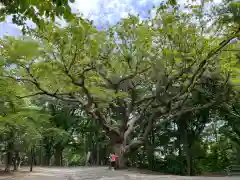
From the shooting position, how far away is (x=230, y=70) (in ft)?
33.7

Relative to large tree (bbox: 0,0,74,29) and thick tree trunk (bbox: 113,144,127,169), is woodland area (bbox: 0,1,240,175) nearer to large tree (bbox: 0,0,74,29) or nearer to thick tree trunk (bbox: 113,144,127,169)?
thick tree trunk (bbox: 113,144,127,169)

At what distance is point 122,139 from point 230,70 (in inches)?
259

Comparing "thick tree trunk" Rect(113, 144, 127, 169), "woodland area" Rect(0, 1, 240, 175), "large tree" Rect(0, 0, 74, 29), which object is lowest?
"thick tree trunk" Rect(113, 144, 127, 169)

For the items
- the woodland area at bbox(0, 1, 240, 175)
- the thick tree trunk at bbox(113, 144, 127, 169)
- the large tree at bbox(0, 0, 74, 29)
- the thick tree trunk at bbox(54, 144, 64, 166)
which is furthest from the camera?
the thick tree trunk at bbox(54, 144, 64, 166)

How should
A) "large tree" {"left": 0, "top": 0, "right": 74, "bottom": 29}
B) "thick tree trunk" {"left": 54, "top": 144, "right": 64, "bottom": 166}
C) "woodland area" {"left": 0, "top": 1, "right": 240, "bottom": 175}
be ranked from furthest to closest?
"thick tree trunk" {"left": 54, "top": 144, "right": 64, "bottom": 166} < "woodland area" {"left": 0, "top": 1, "right": 240, "bottom": 175} < "large tree" {"left": 0, "top": 0, "right": 74, "bottom": 29}

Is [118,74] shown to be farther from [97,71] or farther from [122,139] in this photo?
[122,139]

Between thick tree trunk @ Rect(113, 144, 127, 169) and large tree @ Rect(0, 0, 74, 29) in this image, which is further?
thick tree trunk @ Rect(113, 144, 127, 169)

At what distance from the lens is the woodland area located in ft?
31.6

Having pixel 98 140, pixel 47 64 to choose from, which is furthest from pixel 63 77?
pixel 98 140

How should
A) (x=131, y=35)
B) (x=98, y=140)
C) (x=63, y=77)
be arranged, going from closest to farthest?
(x=63, y=77), (x=131, y=35), (x=98, y=140)

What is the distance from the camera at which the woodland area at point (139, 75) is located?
9.62m

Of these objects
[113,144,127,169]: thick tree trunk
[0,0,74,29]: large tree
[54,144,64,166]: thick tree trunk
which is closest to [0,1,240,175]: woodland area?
[113,144,127,169]: thick tree trunk

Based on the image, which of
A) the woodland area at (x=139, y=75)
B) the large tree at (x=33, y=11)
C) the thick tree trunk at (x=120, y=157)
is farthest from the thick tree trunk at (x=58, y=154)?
the large tree at (x=33, y=11)

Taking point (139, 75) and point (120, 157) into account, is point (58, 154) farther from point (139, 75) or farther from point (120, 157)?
point (139, 75)
